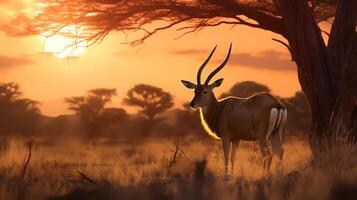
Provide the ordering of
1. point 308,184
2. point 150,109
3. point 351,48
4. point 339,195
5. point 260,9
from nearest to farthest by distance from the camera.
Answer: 1. point 339,195
2. point 308,184
3. point 351,48
4. point 260,9
5. point 150,109

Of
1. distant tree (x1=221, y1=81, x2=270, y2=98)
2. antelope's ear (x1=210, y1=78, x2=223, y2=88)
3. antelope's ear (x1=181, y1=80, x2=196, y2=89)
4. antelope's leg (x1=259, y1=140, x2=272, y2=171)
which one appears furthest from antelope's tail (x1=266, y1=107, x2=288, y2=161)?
distant tree (x1=221, y1=81, x2=270, y2=98)

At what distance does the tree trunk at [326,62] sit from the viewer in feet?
53.8

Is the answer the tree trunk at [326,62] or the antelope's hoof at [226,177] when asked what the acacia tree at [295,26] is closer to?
the tree trunk at [326,62]

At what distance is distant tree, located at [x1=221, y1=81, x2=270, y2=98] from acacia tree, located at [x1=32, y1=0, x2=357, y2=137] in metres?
21.1

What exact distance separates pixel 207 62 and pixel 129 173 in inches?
95.1

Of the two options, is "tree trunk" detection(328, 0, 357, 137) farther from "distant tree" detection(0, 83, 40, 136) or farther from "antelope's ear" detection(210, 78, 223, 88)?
"distant tree" detection(0, 83, 40, 136)

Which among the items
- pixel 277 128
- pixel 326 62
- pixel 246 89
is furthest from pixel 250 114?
pixel 246 89

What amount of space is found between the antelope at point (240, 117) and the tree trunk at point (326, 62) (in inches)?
107

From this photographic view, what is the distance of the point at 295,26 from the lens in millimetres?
16797

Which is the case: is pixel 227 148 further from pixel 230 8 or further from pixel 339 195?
pixel 230 8

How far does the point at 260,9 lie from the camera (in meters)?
19.9

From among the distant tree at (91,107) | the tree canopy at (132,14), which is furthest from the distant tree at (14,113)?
the tree canopy at (132,14)

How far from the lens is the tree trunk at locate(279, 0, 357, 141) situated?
16.4 m

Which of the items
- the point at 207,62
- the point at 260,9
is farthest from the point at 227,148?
the point at 260,9
